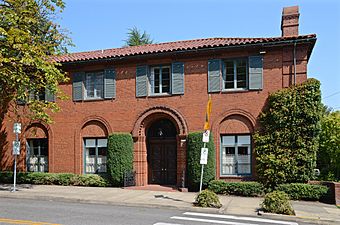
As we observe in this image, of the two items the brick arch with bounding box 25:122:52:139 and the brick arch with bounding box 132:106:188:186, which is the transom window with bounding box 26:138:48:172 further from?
the brick arch with bounding box 132:106:188:186

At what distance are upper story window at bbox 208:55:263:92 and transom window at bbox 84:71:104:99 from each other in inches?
253

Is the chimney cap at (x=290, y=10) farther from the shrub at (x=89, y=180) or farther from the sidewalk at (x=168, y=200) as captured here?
the shrub at (x=89, y=180)

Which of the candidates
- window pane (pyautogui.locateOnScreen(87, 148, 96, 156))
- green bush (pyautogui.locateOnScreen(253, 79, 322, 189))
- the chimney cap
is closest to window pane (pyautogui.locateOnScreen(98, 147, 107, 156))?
window pane (pyautogui.locateOnScreen(87, 148, 96, 156))

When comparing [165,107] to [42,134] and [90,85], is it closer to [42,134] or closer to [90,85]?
[90,85]

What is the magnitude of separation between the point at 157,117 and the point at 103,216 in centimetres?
890

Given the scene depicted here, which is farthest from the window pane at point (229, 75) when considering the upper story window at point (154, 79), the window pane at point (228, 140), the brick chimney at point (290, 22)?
the brick chimney at point (290, 22)

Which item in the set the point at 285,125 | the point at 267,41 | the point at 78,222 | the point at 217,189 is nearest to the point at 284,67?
the point at 267,41

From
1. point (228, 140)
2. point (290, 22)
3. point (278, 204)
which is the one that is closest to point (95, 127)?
point (228, 140)

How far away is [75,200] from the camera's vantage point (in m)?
14.0

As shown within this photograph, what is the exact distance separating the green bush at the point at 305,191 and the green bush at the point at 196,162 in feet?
10.8

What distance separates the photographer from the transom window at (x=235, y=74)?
17.4 meters

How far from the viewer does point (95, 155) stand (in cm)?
1983

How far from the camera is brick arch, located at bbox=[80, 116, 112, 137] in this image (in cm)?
1955

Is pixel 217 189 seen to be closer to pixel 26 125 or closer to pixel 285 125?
pixel 285 125
